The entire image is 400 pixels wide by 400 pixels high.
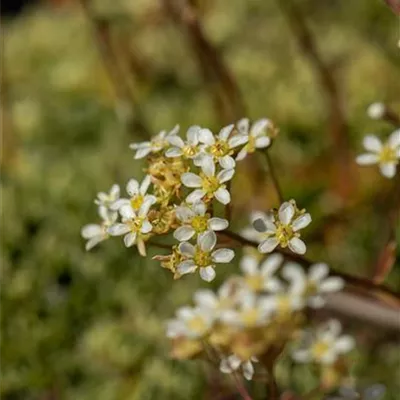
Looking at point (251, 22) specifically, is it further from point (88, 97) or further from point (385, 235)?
point (385, 235)

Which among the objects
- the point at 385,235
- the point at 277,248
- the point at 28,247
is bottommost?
the point at 385,235

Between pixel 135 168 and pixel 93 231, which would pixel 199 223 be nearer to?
pixel 93 231

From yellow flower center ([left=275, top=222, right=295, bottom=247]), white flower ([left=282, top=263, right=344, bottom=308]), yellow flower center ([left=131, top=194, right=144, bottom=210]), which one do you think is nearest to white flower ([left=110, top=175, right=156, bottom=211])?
yellow flower center ([left=131, top=194, right=144, bottom=210])

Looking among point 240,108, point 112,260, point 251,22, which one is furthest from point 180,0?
point 251,22

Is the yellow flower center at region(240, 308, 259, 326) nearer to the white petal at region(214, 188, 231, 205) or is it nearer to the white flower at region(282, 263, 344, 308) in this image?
the white flower at region(282, 263, 344, 308)

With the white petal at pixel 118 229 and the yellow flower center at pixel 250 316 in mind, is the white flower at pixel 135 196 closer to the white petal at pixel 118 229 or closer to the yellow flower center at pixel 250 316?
the white petal at pixel 118 229

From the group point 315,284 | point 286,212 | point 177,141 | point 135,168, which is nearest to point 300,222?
point 286,212
